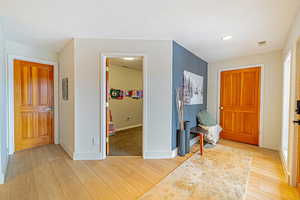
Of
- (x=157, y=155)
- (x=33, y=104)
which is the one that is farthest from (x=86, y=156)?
(x=33, y=104)

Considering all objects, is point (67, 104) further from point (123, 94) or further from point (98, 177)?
point (123, 94)

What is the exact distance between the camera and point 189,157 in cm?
261

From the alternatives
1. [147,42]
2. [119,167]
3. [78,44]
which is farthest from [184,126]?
[78,44]

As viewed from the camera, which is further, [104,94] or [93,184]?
[104,94]

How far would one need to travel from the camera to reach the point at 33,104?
3004mm

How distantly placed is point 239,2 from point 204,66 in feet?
8.05

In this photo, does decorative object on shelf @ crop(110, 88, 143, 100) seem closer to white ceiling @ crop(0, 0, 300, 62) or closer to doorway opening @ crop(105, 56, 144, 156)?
doorway opening @ crop(105, 56, 144, 156)

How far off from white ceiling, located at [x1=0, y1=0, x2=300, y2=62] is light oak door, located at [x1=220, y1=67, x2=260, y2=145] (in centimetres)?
94

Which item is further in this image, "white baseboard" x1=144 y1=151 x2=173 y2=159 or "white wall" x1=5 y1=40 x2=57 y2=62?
"white wall" x1=5 y1=40 x2=57 y2=62

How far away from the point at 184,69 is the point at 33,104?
3497 mm

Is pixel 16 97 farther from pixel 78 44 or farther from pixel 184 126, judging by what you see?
pixel 184 126

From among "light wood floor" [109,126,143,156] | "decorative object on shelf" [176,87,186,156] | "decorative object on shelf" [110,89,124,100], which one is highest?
"decorative object on shelf" [110,89,124,100]

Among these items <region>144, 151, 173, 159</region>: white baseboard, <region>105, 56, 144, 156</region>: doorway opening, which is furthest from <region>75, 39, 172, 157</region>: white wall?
<region>105, 56, 144, 156</region>: doorway opening

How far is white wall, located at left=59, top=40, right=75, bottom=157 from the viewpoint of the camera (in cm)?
257
